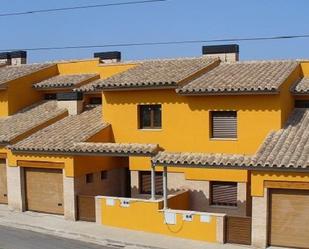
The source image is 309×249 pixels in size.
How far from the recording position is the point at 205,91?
72.0ft

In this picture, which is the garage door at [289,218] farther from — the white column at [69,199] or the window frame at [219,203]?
the white column at [69,199]

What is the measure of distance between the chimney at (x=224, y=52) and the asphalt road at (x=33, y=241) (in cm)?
1308

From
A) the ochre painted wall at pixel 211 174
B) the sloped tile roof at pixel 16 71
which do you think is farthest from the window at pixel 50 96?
the ochre painted wall at pixel 211 174

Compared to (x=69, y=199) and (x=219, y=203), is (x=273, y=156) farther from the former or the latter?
(x=69, y=199)

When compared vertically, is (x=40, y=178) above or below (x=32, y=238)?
above

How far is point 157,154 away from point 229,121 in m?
3.81

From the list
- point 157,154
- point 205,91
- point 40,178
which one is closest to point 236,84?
point 205,91

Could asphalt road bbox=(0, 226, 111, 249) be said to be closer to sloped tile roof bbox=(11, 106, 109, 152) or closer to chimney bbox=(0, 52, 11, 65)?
sloped tile roof bbox=(11, 106, 109, 152)

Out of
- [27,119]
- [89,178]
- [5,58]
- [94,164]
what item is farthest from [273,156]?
[5,58]

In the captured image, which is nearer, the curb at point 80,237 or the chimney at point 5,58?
the curb at point 80,237

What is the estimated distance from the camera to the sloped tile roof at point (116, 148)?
2123cm

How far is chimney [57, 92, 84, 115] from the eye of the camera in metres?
27.2

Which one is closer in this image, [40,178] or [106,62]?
[40,178]

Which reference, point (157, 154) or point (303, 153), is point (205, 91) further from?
point (303, 153)
